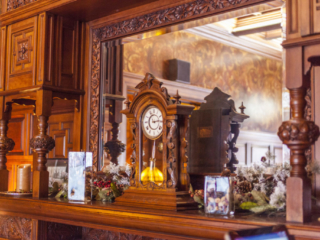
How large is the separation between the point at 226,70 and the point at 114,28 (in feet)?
2.92

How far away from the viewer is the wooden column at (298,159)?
179 cm

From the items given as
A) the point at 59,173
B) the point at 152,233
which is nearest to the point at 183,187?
the point at 152,233

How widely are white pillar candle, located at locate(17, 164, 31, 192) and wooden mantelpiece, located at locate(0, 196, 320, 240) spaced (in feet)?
1.05

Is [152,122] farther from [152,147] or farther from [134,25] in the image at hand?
[134,25]

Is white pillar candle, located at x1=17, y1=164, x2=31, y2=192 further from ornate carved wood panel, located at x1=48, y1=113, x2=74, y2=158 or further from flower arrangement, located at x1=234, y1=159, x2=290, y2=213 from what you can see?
flower arrangement, located at x1=234, y1=159, x2=290, y2=213

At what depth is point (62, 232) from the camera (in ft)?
9.84

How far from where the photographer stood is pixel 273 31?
8.57ft

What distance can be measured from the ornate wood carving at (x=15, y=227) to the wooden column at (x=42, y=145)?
0.68 ft

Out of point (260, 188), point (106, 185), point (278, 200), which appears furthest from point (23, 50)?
point (278, 200)

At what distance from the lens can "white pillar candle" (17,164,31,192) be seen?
3.25m

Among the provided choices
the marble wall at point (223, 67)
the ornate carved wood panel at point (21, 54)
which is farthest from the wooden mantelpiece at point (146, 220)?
the ornate carved wood panel at point (21, 54)

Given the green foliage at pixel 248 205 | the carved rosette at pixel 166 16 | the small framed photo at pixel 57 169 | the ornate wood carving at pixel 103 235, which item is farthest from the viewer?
the small framed photo at pixel 57 169

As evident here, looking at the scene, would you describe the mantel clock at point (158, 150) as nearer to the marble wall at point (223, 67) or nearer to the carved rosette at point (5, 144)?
the marble wall at point (223, 67)

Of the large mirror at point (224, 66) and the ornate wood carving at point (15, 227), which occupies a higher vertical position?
the large mirror at point (224, 66)
